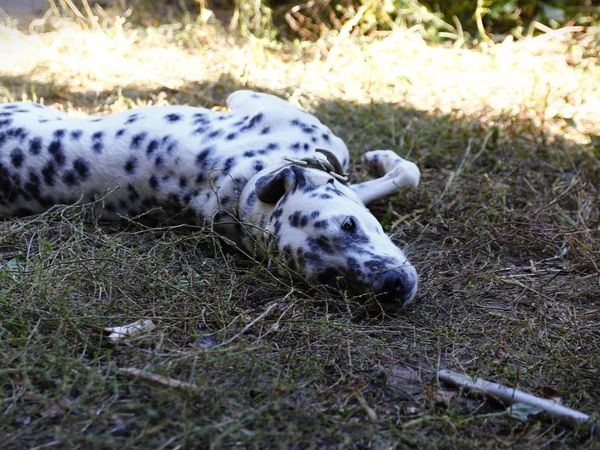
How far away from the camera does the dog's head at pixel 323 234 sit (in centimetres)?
393

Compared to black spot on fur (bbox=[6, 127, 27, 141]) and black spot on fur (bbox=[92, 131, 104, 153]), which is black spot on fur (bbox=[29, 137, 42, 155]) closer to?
black spot on fur (bbox=[6, 127, 27, 141])

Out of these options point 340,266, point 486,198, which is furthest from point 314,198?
point 486,198

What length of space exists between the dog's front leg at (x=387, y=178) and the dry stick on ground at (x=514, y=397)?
1.85m

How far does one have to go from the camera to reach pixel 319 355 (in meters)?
3.50

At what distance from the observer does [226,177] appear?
4.53 metres

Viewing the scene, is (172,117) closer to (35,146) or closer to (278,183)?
(35,146)

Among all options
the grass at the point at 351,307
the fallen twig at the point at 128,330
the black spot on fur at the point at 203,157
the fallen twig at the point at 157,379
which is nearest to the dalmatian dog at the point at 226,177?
the black spot on fur at the point at 203,157

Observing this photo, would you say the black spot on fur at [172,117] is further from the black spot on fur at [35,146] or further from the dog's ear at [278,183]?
the dog's ear at [278,183]

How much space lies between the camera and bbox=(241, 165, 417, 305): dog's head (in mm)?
3932

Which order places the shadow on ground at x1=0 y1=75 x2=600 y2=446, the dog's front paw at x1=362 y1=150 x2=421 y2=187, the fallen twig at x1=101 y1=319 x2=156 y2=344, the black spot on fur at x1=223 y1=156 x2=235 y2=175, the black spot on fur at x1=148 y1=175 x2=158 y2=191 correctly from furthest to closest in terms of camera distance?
the dog's front paw at x1=362 y1=150 x2=421 y2=187, the black spot on fur at x1=148 y1=175 x2=158 y2=191, the black spot on fur at x1=223 y1=156 x2=235 y2=175, the fallen twig at x1=101 y1=319 x2=156 y2=344, the shadow on ground at x1=0 y1=75 x2=600 y2=446

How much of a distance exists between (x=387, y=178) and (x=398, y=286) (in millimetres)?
1483

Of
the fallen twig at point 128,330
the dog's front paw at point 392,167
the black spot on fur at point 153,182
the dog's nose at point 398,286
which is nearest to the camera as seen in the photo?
the fallen twig at point 128,330

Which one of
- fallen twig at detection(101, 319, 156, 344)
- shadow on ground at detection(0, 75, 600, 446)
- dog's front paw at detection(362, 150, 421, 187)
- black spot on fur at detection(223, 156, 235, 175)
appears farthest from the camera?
dog's front paw at detection(362, 150, 421, 187)

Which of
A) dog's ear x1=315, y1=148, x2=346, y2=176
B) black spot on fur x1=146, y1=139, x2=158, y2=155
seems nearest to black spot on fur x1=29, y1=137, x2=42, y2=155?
black spot on fur x1=146, y1=139, x2=158, y2=155
